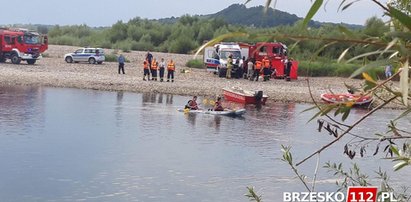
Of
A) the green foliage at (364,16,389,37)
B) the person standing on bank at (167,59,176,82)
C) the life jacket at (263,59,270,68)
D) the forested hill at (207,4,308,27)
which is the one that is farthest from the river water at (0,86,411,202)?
the life jacket at (263,59,270,68)

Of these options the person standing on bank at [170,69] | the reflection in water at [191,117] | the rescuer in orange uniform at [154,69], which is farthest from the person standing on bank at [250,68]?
the reflection in water at [191,117]

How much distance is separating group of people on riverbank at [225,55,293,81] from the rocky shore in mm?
460

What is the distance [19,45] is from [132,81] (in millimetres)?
8733

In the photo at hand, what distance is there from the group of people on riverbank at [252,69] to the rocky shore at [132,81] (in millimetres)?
460

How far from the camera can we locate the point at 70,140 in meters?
17.6

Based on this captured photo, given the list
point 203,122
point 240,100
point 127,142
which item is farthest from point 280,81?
point 127,142

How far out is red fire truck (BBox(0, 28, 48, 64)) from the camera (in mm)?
37031

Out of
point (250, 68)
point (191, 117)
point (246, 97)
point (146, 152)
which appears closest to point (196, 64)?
point (250, 68)

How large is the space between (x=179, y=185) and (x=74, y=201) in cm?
219

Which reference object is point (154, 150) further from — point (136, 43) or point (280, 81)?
point (136, 43)

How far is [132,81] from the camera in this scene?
32188 millimetres

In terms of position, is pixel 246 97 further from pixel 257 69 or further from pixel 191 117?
pixel 257 69

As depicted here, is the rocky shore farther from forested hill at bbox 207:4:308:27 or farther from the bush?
forested hill at bbox 207:4:308:27

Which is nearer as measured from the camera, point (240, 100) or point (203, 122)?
point (203, 122)
